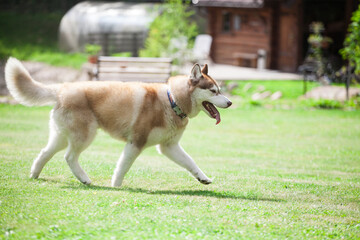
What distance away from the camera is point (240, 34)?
25.2 m

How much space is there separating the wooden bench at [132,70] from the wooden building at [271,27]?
6802 millimetres

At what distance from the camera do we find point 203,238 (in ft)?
17.0

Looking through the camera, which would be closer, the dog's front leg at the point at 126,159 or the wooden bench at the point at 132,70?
the dog's front leg at the point at 126,159

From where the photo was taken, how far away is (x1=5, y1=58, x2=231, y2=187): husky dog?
23.8 ft

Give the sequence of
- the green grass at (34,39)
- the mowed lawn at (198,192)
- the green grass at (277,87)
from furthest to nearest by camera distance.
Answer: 1. the green grass at (34,39)
2. the green grass at (277,87)
3. the mowed lawn at (198,192)

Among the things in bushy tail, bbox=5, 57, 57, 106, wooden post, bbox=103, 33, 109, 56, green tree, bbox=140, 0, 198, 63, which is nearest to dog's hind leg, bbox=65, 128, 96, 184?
bushy tail, bbox=5, 57, 57, 106

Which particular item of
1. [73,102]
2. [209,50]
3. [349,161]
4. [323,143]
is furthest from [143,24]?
[73,102]

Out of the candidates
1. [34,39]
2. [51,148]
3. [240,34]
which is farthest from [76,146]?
[34,39]

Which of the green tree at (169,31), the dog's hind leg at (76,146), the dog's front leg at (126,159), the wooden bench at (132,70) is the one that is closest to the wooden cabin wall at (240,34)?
the green tree at (169,31)

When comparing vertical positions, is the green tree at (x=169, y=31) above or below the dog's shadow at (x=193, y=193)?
above

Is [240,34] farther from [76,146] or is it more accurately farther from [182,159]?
[76,146]

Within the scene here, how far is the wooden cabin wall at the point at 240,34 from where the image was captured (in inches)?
935

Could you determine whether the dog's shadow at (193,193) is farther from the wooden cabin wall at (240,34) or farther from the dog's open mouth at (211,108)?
the wooden cabin wall at (240,34)

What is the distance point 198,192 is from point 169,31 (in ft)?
48.5
